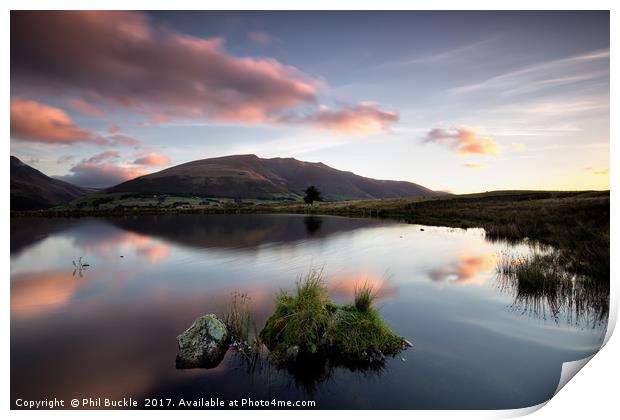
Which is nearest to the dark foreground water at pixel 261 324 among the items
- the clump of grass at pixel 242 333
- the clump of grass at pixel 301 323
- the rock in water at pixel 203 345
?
the rock in water at pixel 203 345

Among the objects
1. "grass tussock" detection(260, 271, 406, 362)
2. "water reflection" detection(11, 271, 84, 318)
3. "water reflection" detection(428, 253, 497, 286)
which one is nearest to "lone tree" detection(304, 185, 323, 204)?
"water reflection" detection(428, 253, 497, 286)

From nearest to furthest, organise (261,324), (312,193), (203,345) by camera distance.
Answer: (203,345), (261,324), (312,193)

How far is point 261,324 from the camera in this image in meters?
8.30

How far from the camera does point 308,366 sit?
6.09 metres

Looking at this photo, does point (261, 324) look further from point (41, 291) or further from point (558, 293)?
point (41, 291)

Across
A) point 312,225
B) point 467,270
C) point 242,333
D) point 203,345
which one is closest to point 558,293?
point 467,270

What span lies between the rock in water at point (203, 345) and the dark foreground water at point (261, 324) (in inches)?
6.8

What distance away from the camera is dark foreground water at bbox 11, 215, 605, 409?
18.8 feet

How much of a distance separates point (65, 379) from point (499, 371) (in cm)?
866

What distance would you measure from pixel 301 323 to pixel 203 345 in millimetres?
2008

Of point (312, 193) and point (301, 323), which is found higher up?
point (312, 193)

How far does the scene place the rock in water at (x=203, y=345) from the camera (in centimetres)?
620

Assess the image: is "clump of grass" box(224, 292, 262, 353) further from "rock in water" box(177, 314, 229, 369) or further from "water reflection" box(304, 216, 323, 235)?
"water reflection" box(304, 216, 323, 235)
